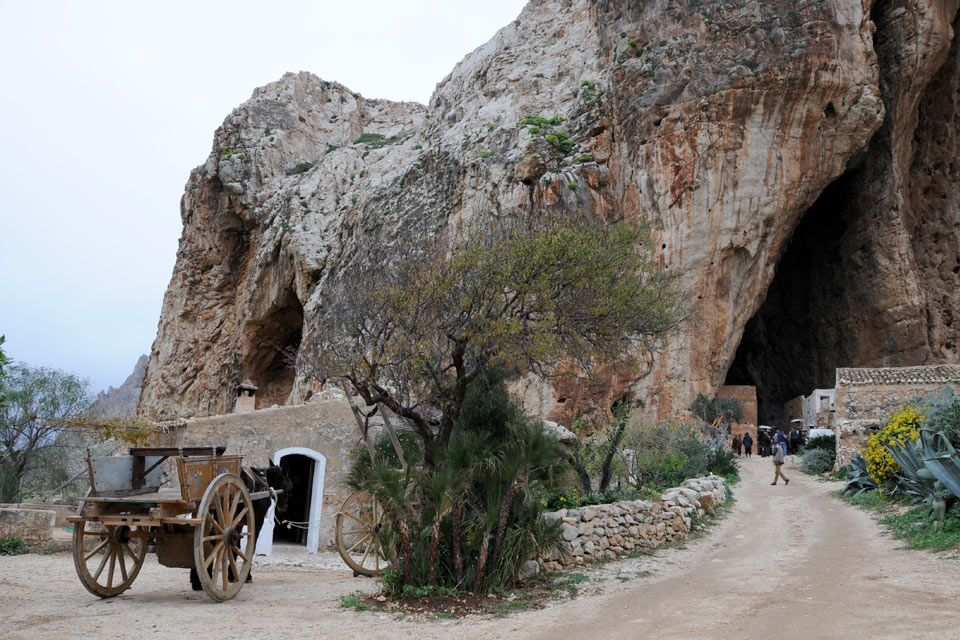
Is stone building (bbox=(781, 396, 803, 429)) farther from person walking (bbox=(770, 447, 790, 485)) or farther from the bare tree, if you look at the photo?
the bare tree

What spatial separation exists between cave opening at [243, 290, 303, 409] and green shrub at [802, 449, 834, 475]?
27824 millimetres

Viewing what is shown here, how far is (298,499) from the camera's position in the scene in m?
19.4

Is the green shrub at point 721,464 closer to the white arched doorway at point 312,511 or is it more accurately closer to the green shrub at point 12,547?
the white arched doorway at point 312,511

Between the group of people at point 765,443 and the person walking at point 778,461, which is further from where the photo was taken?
the group of people at point 765,443

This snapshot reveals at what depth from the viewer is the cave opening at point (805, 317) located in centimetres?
3494

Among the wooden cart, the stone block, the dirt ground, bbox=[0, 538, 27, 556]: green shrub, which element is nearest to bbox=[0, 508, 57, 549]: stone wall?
bbox=[0, 538, 27, 556]: green shrub

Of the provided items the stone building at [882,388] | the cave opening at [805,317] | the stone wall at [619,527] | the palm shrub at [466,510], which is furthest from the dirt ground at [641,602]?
the cave opening at [805,317]

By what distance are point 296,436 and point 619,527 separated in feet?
23.5

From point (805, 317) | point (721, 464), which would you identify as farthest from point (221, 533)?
point (805, 317)

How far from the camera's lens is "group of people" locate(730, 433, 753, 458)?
30.6 meters

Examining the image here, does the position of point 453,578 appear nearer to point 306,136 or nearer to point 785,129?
point 785,129

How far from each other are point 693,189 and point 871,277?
474 inches

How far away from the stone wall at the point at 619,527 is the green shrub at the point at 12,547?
10.6 meters

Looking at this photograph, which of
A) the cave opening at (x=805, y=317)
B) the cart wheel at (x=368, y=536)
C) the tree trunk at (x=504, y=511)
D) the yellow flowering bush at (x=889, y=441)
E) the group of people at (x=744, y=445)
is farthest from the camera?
the cave opening at (x=805, y=317)
